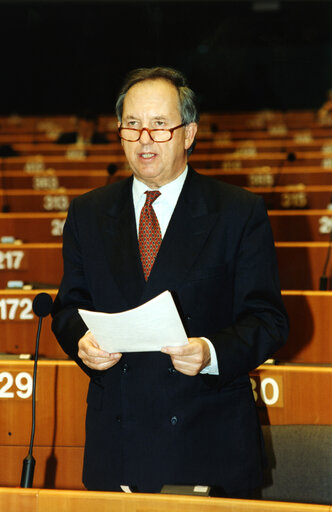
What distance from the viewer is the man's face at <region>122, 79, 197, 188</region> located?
184 centimetres

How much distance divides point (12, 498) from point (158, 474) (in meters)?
0.43

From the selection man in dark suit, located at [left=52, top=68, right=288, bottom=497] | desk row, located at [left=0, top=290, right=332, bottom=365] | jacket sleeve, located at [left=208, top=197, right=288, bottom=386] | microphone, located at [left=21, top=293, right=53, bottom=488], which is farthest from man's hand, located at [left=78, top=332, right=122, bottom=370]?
desk row, located at [left=0, top=290, right=332, bottom=365]

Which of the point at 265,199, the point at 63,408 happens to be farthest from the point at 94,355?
the point at 265,199

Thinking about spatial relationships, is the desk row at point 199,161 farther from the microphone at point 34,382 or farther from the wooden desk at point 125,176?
the microphone at point 34,382

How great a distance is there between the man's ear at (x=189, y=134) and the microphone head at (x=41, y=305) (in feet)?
1.66

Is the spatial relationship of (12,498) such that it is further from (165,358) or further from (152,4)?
(152,4)

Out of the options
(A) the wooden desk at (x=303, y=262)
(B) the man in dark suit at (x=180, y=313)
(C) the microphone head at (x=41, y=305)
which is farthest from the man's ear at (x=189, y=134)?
(A) the wooden desk at (x=303, y=262)

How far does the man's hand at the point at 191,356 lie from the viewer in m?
1.63

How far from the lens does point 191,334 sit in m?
1.80

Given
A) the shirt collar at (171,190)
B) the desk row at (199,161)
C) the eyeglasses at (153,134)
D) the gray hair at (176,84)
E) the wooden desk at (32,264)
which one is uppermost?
the desk row at (199,161)

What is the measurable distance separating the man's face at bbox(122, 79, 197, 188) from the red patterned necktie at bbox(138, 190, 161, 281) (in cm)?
6

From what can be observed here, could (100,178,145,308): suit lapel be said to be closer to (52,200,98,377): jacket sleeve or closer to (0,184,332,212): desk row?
(52,200,98,377): jacket sleeve

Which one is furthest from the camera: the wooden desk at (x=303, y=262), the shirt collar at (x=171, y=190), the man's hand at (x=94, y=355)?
the wooden desk at (x=303, y=262)

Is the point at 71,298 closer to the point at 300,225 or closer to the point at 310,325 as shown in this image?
the point at 310,325
